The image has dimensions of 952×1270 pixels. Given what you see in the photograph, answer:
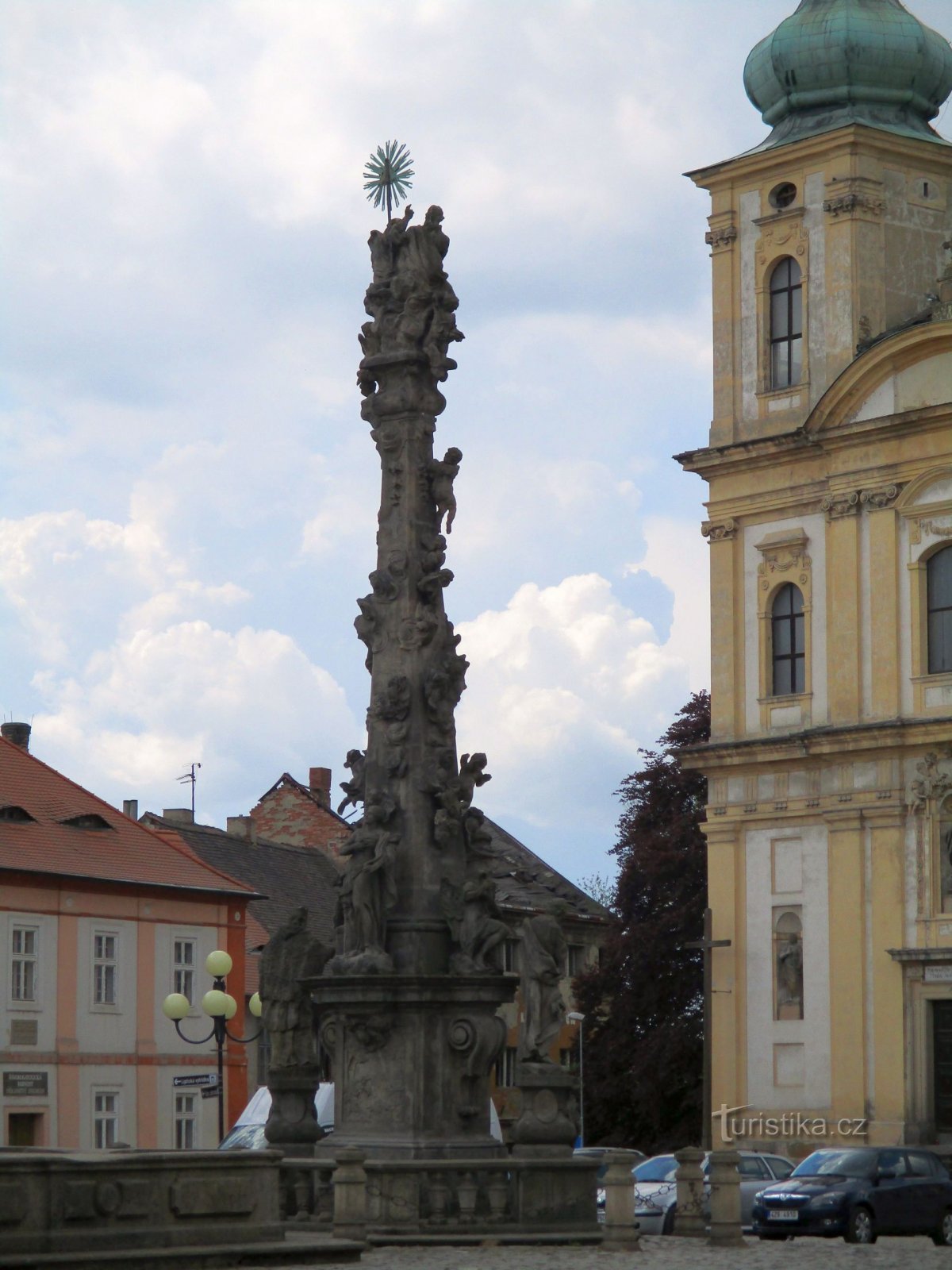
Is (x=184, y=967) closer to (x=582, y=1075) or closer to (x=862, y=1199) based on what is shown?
(x=582, y=1075)

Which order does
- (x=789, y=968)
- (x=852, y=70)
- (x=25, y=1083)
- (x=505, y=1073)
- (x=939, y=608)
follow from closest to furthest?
(x=25, y=1083) < (x=939, y=608) < (x=789, y=968) < (x=852, y=70) < (x=505, y=1073)

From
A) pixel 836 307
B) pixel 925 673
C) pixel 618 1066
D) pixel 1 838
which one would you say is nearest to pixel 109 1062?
pixel 1 838

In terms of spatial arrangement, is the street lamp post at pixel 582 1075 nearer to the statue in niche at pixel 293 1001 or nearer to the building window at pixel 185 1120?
the building window at pixel 185 1120

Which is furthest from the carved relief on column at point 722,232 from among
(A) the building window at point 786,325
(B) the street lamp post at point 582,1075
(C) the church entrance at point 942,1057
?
(B) the street lamp post at point 582,1075

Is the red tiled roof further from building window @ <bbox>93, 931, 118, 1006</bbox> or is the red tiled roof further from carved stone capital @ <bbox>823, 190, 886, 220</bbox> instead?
carved stone capital @ <bbox>823, 190, 886, 220</bbox>

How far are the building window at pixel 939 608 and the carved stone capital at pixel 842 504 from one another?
1828mm

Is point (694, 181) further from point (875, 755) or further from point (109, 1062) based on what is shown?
point (109, 1062)

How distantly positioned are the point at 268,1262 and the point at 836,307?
3329 centimetres

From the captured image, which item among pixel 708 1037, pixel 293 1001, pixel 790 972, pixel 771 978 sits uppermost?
pixel 293 1001

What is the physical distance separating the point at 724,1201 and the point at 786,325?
28.3 m

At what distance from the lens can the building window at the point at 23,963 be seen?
44.7 m

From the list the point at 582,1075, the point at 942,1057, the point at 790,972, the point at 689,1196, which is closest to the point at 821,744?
the point at 790,972

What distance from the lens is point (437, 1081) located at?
19516 mm

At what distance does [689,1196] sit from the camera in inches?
955
